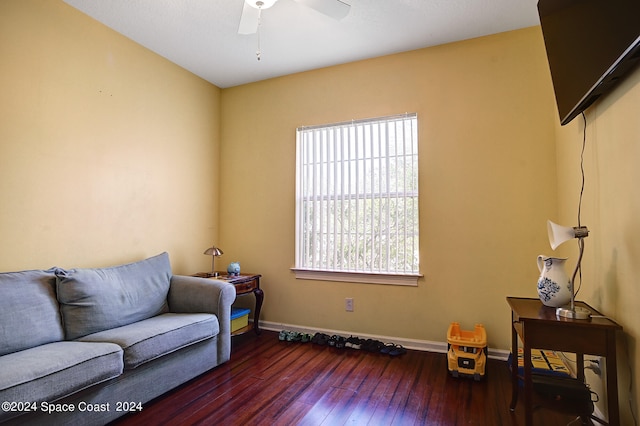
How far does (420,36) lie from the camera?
2.95 metres

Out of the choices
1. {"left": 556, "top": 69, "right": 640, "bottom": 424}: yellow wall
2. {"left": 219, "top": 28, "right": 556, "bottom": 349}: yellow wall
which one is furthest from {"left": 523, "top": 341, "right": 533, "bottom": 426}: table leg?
{"left": 219, "top": 28, "right": 556, "bottom": 349}: yellow wall

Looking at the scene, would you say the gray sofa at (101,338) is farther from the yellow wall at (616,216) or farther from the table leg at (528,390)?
the yellow wall at (616,216)

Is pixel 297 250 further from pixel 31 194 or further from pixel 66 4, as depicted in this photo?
pixel 66 4

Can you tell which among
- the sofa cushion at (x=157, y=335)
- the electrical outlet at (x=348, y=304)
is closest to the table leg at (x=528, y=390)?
the electrical outlet at (x=348, y=304)

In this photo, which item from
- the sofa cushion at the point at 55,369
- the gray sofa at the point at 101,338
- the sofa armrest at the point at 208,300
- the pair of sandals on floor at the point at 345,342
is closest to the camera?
the sofa cushion at the point at 55,369

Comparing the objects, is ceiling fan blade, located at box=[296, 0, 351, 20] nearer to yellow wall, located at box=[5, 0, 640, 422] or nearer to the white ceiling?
the white ceiling

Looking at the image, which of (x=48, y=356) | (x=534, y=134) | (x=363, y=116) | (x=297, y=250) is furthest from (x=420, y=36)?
(x=48, y=356)

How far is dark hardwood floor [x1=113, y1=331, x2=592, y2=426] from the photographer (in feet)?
6.53

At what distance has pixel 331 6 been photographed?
2.14 metres

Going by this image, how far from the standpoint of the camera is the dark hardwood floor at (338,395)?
199 centimetres

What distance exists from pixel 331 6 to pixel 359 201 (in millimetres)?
1739

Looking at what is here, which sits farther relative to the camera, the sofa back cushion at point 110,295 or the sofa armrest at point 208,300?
the sofa armrest at point 208,300

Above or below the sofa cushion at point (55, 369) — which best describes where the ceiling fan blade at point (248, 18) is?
above

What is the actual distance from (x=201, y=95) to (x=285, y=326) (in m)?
2.72
